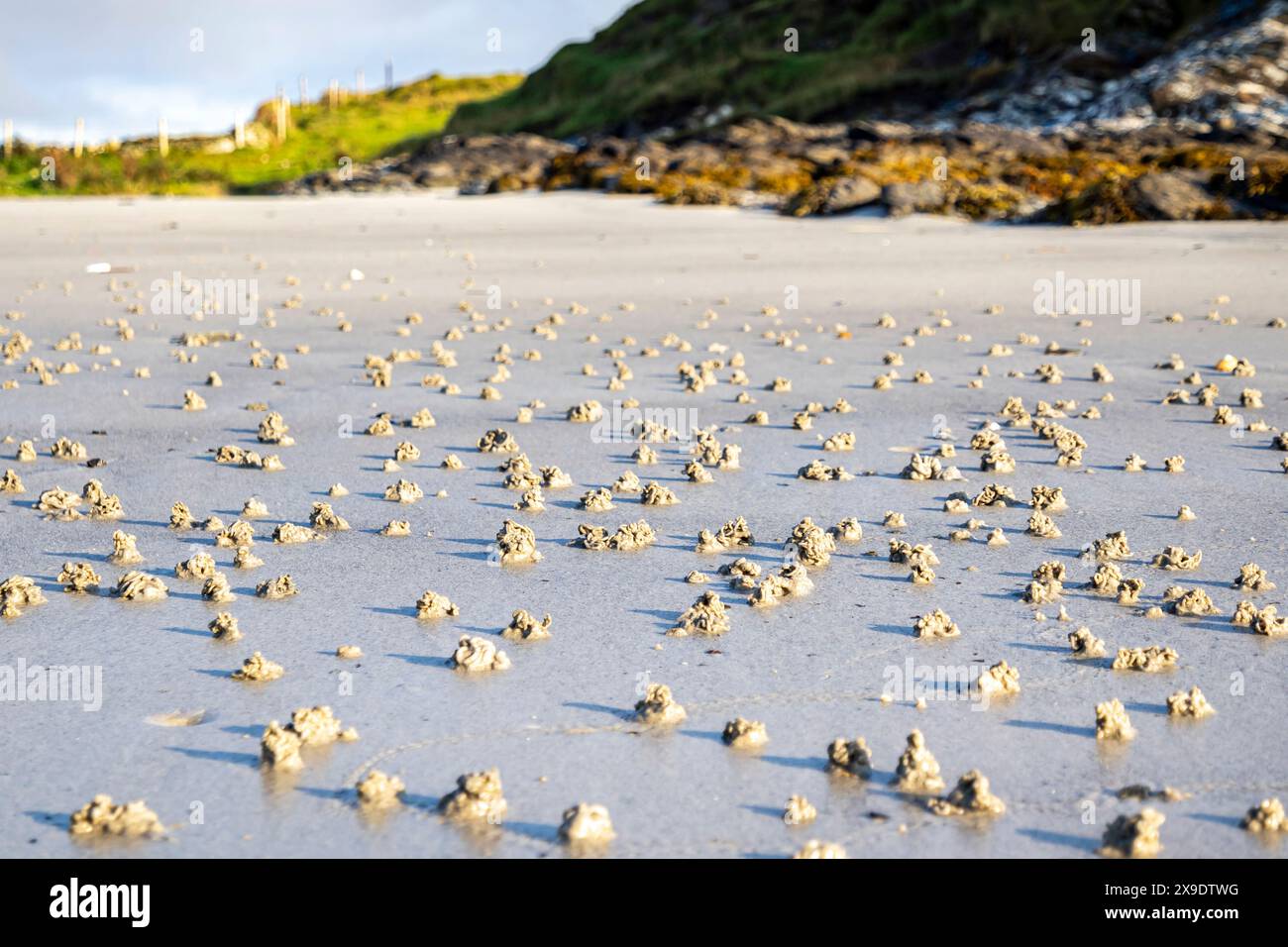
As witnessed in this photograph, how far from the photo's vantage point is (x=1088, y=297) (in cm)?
1249

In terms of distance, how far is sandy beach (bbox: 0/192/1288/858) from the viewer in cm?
325

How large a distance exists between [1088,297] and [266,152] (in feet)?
175

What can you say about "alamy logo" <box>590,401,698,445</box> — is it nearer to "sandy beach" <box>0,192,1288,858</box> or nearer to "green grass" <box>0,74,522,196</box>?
"sandy beach" <box>0,192,1288,858</box>

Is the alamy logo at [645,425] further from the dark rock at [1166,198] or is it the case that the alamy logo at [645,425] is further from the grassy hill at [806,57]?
the grassy hill at [806,57]

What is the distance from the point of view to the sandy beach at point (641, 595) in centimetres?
325

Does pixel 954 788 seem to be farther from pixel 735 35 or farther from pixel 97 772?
pixel 735 35

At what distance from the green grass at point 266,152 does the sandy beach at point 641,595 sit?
2855 cm

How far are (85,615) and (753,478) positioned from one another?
3.09 meters
